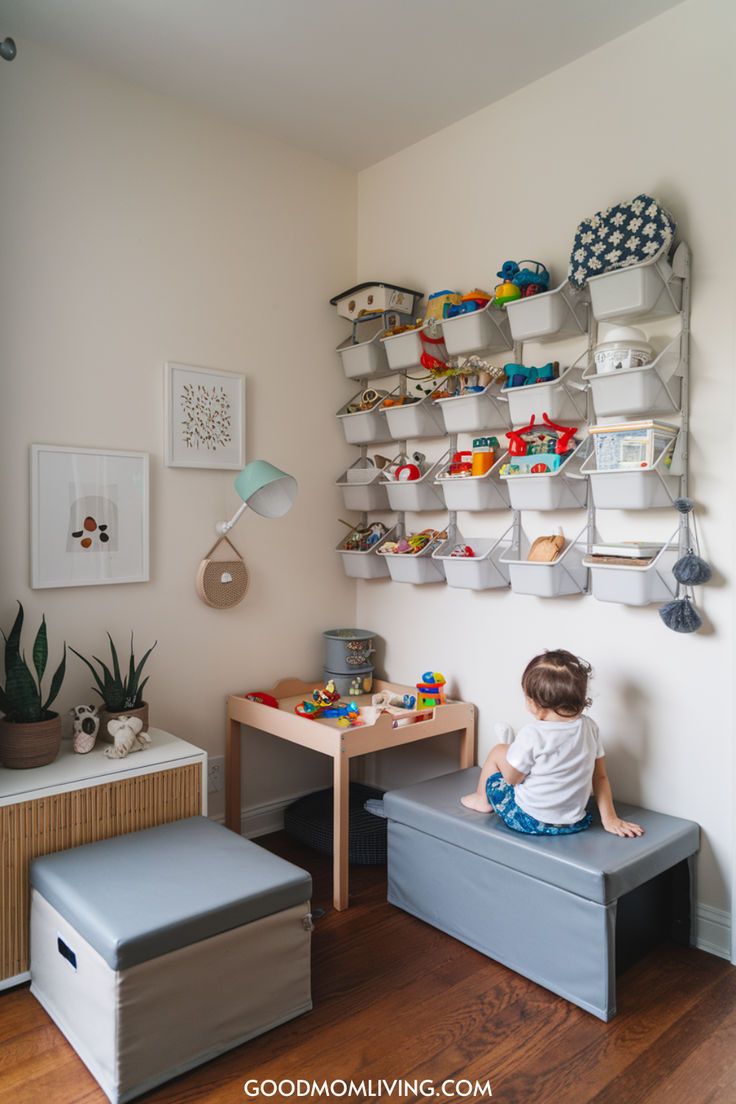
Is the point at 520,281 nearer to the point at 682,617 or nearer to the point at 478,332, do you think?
the point at 478,332

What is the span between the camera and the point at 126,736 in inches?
89.2

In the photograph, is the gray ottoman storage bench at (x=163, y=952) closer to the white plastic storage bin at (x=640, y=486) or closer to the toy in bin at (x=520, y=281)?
the white plastic storage bin at (x=640, y=486)

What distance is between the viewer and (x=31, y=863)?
2.01m

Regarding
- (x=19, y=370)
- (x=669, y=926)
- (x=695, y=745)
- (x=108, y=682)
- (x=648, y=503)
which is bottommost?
(x=669, y=926)

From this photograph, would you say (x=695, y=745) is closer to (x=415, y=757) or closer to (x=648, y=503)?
(x=648, y=503)

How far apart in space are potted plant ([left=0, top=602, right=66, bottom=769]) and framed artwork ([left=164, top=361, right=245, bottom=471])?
2.58ft

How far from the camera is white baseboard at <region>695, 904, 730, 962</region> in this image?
2.18 meters

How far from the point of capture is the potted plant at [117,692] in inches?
95.0

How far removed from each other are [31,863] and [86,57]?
7.87ft

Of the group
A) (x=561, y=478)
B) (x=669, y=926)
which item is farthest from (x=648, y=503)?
(x=669, y=926)

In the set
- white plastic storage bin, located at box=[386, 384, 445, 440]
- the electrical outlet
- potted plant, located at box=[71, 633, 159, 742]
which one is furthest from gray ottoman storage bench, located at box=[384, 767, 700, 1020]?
white plastic storage bin, located at box=[386, 384, 445, 440]

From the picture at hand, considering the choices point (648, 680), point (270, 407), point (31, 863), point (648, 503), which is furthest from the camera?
point (270, 407)

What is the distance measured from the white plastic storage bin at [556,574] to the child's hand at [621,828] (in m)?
0.67

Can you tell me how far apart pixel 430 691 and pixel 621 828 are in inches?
34.4
